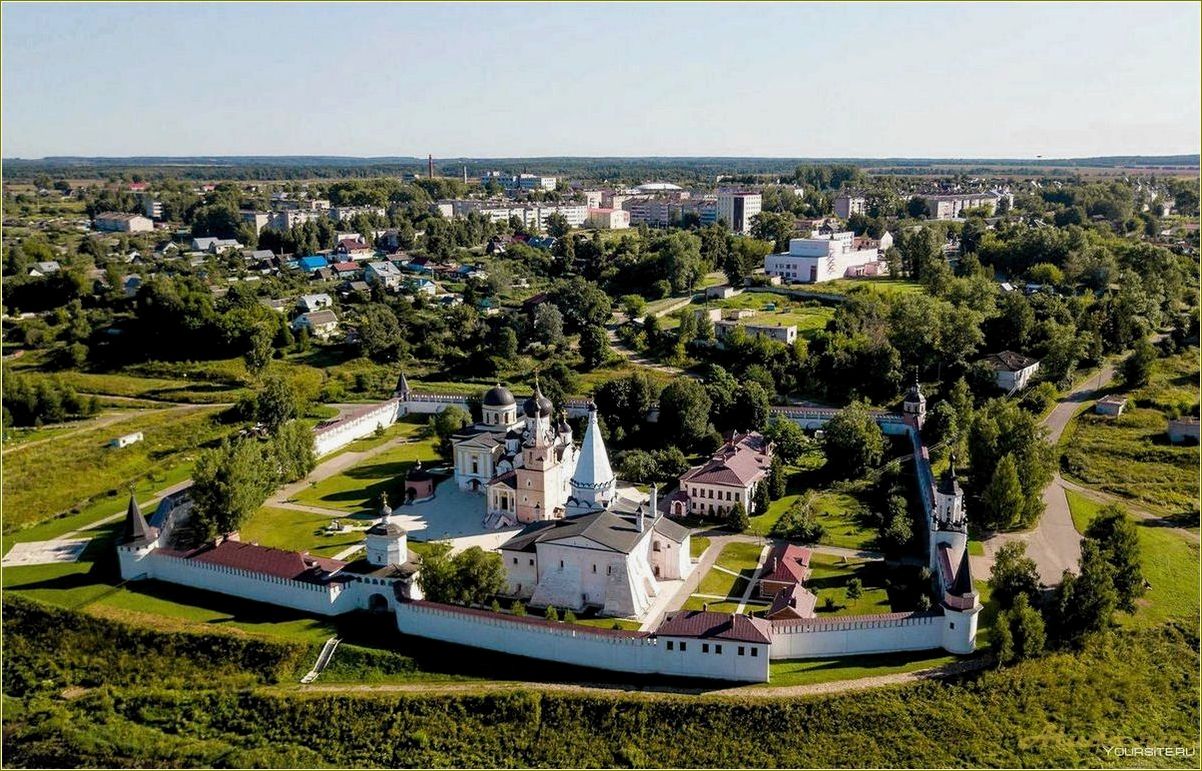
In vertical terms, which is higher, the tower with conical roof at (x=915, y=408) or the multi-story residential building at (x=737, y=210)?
the multi-story residential building at (x=737, y=210)

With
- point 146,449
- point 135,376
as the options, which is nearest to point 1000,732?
point 146,449

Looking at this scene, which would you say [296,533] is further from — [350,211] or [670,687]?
[350,211]

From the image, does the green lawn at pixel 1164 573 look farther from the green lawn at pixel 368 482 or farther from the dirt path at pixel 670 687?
the green lawn at pixel 368 482

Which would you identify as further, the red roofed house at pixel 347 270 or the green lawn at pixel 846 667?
the red roofed house at pixel 347 270

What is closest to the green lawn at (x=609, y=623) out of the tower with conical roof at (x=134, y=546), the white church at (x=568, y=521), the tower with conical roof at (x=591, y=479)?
the white church at (x=568, y=521)

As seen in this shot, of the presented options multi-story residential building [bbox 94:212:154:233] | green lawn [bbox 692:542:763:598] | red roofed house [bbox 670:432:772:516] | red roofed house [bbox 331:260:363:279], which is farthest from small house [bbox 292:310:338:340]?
multi-story residential building [bbox 94:212:154:233]

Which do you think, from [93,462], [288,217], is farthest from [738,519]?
[288,217]
